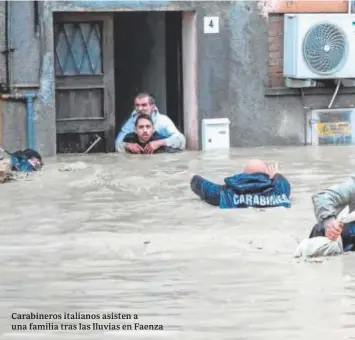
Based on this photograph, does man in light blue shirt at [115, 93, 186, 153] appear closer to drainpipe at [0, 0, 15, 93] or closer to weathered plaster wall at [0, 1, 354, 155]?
weathered plaster wall at [0, 1, 354, 155]

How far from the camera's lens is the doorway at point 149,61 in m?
15.9

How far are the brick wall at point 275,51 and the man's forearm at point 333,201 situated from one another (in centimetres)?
768

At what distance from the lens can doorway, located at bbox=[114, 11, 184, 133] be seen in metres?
15.9

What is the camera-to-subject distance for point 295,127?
15.5m

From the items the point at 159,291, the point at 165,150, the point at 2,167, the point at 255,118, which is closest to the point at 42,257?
the point at 159,291

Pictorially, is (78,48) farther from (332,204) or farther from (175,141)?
(332,204)

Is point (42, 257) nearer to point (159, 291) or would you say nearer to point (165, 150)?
point (159, 291)

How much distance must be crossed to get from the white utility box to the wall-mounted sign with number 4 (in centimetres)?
116

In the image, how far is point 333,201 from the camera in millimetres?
7723

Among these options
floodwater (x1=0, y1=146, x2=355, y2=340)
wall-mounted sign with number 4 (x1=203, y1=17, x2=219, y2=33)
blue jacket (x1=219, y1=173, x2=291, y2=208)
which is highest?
wall-mounted sign with number 4 (x1=203, y1=17, x2=219, y2=33)

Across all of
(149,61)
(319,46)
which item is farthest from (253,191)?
(149,61)

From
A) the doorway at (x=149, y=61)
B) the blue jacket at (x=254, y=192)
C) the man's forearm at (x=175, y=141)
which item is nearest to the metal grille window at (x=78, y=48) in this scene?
the doorway at (x=149, y=61)

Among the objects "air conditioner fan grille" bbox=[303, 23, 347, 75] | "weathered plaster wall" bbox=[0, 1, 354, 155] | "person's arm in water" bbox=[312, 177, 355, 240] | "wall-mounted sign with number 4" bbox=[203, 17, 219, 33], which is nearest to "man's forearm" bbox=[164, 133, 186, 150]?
"weathered plaster wall" bbox=[0, 1, 354, 155]

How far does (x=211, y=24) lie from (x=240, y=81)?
858mm
